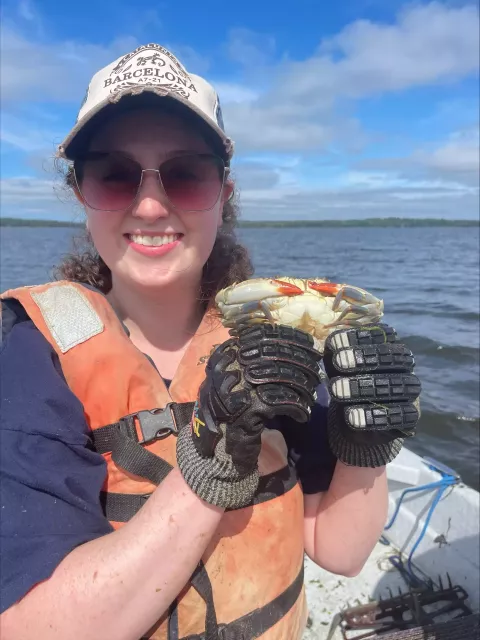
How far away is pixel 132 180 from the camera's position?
7.52 ft

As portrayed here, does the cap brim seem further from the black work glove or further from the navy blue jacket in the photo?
the black work glove

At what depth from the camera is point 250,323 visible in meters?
2.31

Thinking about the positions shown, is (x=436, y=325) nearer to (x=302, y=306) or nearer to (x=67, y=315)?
(x=302, y=306)

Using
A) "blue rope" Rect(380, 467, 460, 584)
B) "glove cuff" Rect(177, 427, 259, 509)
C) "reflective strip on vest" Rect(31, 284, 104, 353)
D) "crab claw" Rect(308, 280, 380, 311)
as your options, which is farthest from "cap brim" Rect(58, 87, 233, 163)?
"blue rope" Rect(380, 467, 460, 584)

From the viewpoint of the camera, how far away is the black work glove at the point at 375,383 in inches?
78.4

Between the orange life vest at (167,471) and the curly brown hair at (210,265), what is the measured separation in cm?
40

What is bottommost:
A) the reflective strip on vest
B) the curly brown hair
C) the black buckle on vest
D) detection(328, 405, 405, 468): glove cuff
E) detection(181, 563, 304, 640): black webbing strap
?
detection(181, 563, 304, 640): black webbing strap

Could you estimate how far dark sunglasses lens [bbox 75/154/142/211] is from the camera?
7.50 feet

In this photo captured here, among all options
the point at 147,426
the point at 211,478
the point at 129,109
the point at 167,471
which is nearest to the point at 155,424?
the point at 147,426

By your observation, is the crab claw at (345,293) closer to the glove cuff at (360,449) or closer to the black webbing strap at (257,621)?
the glove cuff at (360,449)

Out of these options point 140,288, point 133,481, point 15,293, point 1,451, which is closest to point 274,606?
point 133,481

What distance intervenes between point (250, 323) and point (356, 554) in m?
1.33

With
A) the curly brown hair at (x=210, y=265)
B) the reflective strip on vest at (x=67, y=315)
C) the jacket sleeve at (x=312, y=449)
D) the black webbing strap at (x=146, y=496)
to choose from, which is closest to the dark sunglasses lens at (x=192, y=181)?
the curly brown hair at (x=210, y=265)

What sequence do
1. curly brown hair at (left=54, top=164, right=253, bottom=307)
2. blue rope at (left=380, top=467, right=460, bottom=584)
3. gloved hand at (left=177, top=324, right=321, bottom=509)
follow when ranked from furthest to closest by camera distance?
blue rope at (left=380, top=467, right=460, bottom=584) < curly brown hair at (left=54, top=164, right=253, bottom=307) < gloved hand at (left=177, top=324, right=321, bottom=509)
